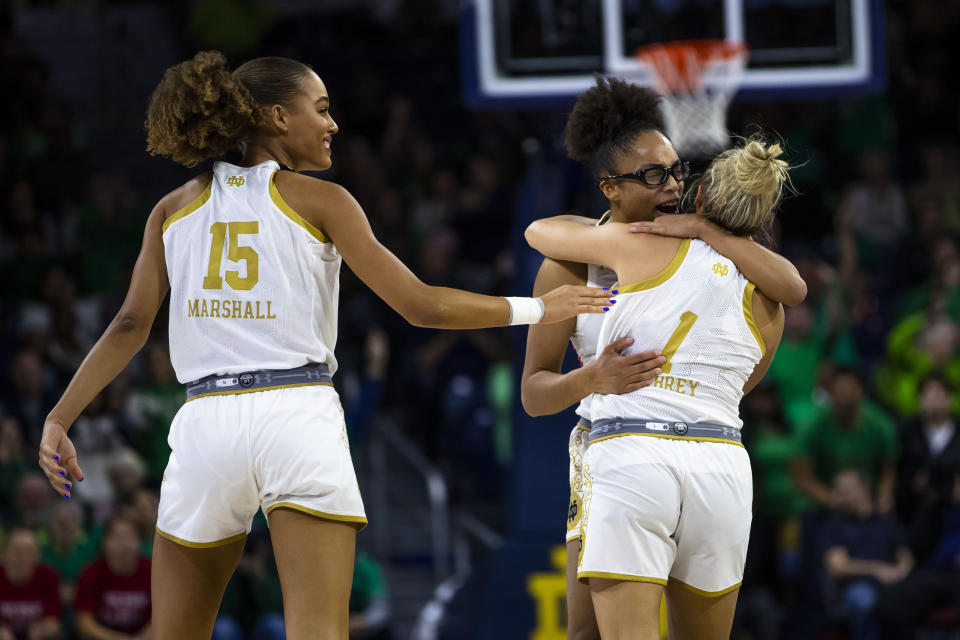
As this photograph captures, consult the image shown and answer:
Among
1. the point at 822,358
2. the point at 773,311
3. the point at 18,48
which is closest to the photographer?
the point at 773,311

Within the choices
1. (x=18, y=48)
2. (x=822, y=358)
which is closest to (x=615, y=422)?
(x=822, y=358)

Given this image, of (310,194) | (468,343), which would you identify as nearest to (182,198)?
(310,194)

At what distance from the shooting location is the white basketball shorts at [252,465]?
331 centimetres

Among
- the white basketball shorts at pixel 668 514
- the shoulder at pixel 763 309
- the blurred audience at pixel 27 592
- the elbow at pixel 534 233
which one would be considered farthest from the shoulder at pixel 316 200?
the blurred audience at pixel 27 592

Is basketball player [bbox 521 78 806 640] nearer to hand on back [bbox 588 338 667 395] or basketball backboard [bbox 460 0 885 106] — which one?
hand on back [bbox 588 338 667 395]

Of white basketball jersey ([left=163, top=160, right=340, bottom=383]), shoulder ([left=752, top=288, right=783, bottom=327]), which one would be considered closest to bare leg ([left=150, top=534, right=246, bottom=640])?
white basketball jersey ([left=163, top=160, right=340, bottom=383])

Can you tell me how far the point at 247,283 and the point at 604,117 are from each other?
1.30 m

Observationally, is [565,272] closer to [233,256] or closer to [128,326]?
[233,256]

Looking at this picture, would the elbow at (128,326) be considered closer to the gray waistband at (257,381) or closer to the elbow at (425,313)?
the gray waistband at (257,381)

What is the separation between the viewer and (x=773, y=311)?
141 inches

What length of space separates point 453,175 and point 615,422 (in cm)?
870

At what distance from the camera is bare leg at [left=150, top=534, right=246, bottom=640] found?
134 inches

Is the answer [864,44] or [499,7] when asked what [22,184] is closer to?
[499,7]

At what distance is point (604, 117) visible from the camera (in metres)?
4.01
